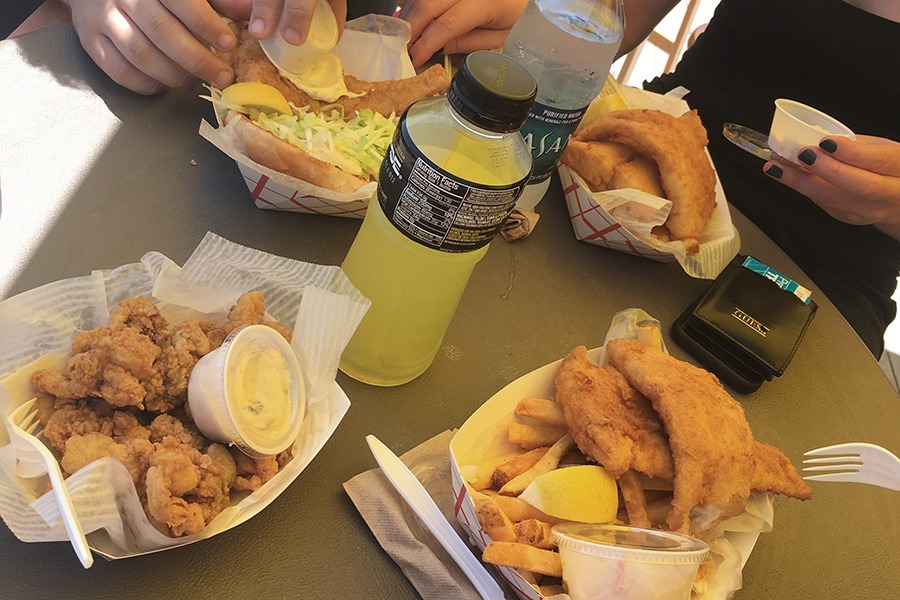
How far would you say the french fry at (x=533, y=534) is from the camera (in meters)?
0.72

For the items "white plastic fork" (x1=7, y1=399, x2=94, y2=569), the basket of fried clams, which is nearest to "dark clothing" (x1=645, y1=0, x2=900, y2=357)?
the basket of fried clams

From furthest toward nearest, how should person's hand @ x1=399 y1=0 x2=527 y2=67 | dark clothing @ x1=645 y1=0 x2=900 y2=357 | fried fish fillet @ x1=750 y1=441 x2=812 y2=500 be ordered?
1. dark clothing @ x1=645 y1=0 x2=900 y2=357
2. person's hand @ x1=399 y1=0 x2=527 y2=67
3. fried fish fillet @ x1=750 y1=441 x2=812 y2=500

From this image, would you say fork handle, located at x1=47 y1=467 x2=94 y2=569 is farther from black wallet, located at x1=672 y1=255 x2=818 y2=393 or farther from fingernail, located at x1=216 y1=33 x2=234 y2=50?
black wallet, located at x1=672 y1=255 x2=818 y2=393

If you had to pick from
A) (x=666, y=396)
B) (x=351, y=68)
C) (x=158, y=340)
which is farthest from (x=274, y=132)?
(x=666, y=396)

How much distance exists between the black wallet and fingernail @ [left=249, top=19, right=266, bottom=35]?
0.81 meters

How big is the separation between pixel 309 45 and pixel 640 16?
0.95 m

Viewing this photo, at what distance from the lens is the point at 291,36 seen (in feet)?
3.48

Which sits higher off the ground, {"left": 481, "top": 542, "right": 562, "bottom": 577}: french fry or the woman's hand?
the woman's hand

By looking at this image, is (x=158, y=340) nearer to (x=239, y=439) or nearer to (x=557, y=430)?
(x=239, y=439)

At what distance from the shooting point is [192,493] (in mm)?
646

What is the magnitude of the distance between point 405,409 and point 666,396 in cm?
33

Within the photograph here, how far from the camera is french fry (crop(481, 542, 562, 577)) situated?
69 cm

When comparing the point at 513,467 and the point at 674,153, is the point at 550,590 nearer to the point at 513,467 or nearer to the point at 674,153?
the point at 513,467

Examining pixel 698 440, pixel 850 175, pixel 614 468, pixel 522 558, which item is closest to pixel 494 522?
pixel 522 558
